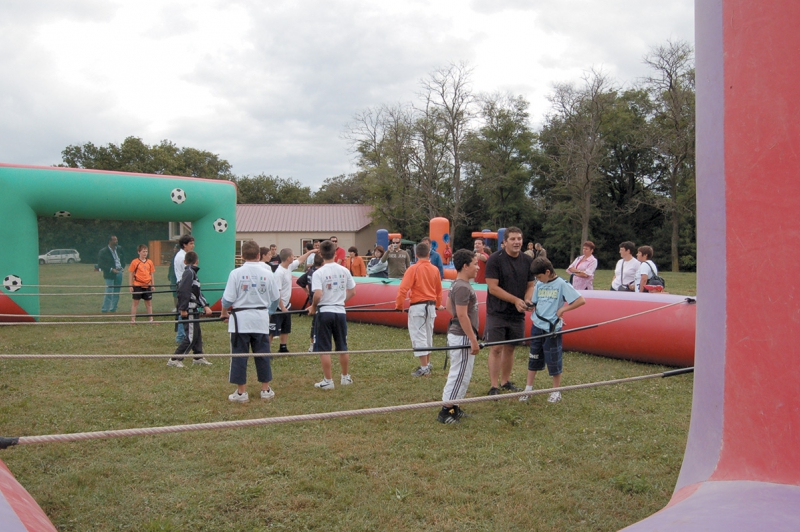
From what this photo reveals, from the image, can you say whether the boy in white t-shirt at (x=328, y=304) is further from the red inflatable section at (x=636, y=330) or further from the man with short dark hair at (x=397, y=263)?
the man with short dark hair at (x=397, y=263)

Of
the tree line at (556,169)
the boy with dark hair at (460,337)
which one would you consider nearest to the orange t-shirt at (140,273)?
the boy with dark hair at (460,337)

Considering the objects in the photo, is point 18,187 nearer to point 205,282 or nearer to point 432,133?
point 205,282

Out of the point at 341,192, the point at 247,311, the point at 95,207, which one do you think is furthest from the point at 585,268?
the point at 341,192

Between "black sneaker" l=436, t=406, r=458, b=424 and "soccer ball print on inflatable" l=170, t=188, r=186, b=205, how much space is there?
9.43m

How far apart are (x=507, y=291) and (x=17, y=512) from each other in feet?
16.2

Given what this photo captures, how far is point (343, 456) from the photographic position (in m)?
4.77

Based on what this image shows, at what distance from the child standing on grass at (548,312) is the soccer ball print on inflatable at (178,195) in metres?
9.29

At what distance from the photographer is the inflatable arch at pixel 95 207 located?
37.9ft

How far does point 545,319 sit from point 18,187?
34.1 feet

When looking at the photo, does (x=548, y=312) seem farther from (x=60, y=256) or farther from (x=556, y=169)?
(x=556, y=169)

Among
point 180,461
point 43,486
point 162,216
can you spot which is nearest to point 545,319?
point 180,461

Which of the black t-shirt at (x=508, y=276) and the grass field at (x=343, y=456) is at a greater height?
the black t-shirt at (x=508, y=276)

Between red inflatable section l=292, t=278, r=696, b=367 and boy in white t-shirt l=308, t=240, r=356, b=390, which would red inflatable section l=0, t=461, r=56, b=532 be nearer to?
boy in white t-shirt l=308, t=240, r=356, b=390

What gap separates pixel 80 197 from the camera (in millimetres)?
12195
